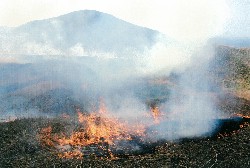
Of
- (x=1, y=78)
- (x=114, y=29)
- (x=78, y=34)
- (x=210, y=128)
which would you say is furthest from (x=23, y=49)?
(x=210, y=128)

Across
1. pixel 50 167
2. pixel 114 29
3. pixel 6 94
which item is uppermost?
pixel 114 29

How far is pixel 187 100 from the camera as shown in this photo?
3747cm

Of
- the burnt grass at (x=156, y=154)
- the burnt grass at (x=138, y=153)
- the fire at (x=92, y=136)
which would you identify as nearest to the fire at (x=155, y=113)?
the fire at (x=92, y=136)

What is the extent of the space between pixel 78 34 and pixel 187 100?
5715cm

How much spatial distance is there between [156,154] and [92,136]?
656 centimetres

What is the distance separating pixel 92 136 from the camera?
1135 inches

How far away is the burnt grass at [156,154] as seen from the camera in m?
23.4

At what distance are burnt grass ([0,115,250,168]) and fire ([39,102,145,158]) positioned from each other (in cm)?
94

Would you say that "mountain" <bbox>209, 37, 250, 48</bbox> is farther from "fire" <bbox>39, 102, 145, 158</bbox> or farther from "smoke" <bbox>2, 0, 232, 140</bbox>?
"fire" <bbox>39, 102, 145, 158</bbox>

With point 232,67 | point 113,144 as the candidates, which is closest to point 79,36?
point 232,67

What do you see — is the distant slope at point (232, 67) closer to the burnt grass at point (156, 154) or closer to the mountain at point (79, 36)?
the mountain at point (79, 36)

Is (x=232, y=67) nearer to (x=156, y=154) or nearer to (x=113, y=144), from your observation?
(x=113, y=144)

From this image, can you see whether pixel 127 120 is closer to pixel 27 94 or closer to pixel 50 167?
pixel 50 167

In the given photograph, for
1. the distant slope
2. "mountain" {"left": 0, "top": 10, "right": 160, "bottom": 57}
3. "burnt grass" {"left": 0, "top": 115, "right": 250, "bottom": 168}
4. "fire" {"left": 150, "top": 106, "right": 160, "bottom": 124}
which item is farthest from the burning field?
"mountain" {"left": 0, "top": 10, "right": 160, "bottom": 57}
